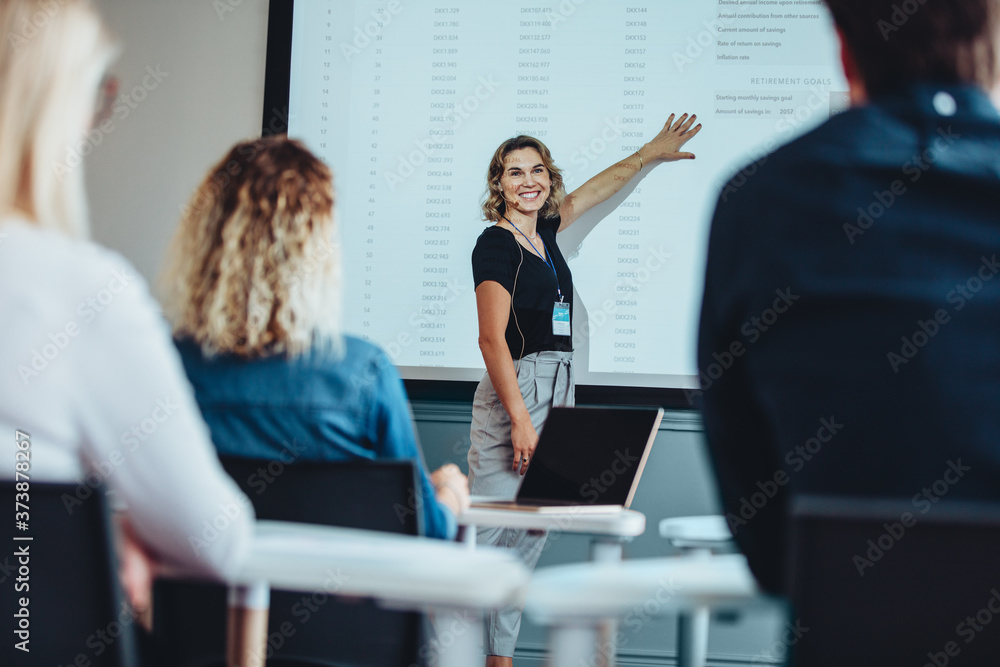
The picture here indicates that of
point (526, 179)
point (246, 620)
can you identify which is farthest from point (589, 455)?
point (526, 179)

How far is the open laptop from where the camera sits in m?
1.76

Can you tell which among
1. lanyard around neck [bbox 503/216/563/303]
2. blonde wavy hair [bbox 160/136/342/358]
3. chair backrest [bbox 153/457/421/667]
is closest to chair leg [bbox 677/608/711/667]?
chair backrest [bbox 153/457/421/667]

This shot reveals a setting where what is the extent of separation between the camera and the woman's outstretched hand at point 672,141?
3309 mm

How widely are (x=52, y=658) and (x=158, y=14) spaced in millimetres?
3437

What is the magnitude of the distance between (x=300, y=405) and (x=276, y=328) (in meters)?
0.12

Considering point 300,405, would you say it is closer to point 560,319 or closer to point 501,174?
point 560,319

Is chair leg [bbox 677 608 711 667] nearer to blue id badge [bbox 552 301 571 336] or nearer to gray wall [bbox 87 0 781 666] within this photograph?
blue id badge [bbox 552 301 571 336]

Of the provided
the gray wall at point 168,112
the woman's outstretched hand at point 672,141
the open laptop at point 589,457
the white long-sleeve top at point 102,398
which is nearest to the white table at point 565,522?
the open laptop at point 589,457

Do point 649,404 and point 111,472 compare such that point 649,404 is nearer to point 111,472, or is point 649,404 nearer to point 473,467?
point 473,467

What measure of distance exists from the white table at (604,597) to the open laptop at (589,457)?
1.02 meters

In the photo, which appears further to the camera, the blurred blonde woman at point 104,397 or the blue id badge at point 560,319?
the blue id badge at point 560,319

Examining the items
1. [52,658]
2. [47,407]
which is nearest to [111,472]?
[47,407]

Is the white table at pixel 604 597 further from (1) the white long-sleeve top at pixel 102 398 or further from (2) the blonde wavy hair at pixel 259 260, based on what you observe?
(2) the blonde wavy hair at pixel 259 260

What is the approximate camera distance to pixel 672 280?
10.8 ft
